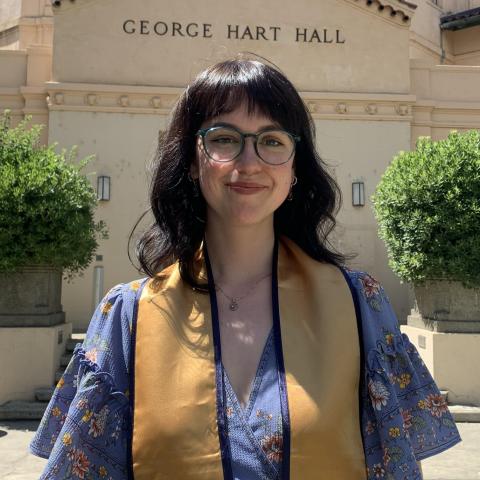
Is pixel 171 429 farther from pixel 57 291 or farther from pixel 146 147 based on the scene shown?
pixel 146 147

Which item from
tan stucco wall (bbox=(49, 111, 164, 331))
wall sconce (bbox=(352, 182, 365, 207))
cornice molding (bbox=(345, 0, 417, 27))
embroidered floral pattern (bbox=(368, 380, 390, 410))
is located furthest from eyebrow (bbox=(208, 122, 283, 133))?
cornice molding (bbox=(345, 0, 417, 27))

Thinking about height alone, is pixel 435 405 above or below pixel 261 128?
below

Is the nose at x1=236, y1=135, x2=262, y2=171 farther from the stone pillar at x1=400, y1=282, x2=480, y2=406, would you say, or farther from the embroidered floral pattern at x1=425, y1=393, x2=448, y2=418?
the stone pillar at x1=400, y1=282, x2=480, y2=406

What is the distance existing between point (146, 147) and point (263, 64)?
10.1 m

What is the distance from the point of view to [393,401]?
159 cm

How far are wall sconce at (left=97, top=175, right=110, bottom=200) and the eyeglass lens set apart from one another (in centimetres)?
996

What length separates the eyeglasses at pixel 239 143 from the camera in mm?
1659

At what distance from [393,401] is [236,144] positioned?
814 mm

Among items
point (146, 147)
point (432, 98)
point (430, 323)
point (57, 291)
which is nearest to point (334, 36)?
point (432, 98)

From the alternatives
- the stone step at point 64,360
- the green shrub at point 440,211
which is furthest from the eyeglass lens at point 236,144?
the stone step at point 64,360

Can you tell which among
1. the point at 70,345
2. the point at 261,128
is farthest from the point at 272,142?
the point at 70,345

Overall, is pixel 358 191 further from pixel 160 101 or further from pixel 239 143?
pixel 239 143

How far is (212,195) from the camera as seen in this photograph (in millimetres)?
1707

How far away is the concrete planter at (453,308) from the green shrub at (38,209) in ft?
15.6
